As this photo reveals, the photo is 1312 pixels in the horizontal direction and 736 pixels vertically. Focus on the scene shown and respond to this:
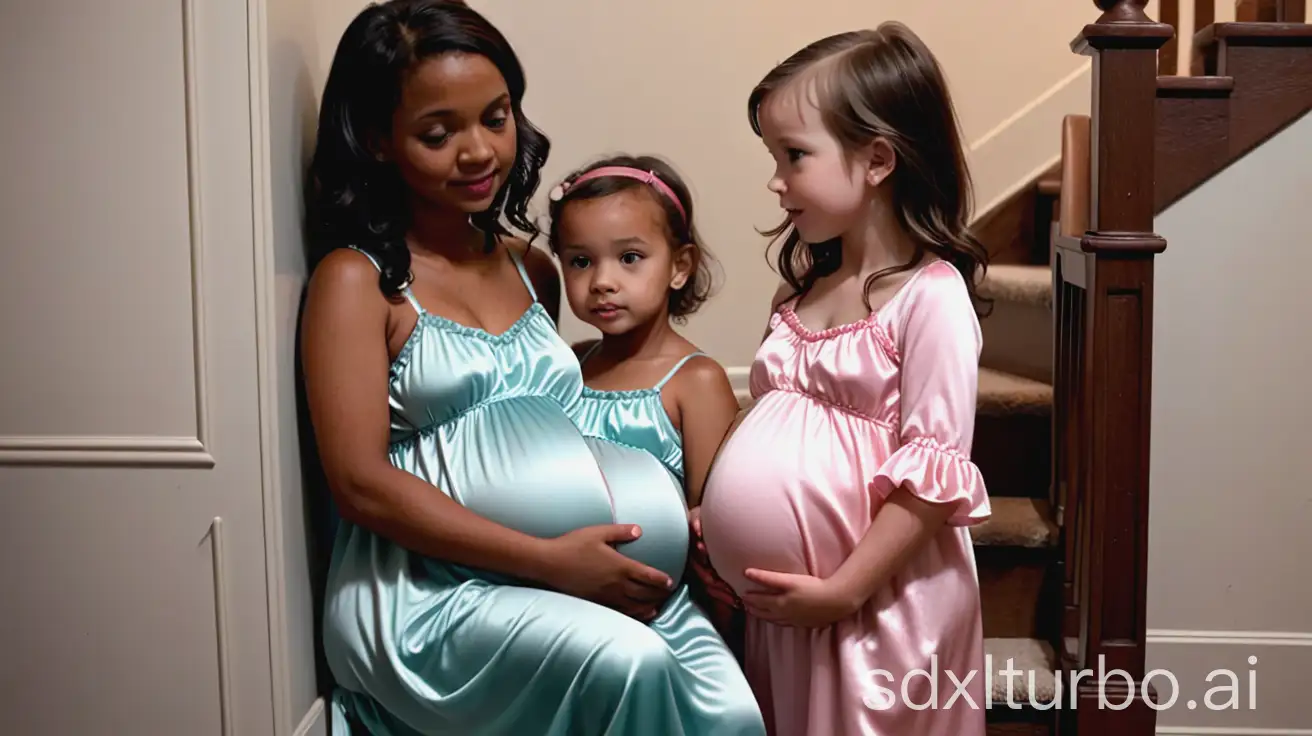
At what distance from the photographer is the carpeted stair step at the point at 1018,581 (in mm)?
2188

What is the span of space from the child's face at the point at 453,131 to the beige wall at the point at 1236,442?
1.15m

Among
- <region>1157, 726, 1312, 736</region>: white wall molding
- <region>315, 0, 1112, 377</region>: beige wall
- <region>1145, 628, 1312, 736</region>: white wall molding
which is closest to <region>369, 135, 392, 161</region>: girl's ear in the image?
<region>315, 0, 1112, 377</region>: beige wall

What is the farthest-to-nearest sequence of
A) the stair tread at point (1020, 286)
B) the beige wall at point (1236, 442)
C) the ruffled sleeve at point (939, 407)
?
the stair tread at point (1020, 286) → the beige wall at point (1236, 442) → the ruffled sleeve at point (939, 407)

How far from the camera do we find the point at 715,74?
9.51 feet

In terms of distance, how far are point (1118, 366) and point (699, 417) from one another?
25.9 inches

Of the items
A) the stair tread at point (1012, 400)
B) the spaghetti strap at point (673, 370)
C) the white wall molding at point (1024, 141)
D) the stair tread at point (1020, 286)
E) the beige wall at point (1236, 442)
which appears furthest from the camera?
the white wall molding at point (1024, 141)

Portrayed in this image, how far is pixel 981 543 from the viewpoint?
2.17 meters

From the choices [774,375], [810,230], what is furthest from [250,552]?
[810,230]

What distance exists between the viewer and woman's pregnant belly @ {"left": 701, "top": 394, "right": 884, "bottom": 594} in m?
1.53

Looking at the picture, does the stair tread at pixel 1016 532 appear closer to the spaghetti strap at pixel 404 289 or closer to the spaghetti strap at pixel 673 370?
the spaghetti strap at pixel 673 370

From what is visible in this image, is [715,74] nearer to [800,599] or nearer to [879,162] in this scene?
[879,162]

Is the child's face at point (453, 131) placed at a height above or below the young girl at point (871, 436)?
above

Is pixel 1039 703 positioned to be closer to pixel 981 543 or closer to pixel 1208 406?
pixel 981 543

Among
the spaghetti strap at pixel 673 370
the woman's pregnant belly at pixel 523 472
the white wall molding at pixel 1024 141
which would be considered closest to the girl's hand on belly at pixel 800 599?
the woman's pregnant belly at pixel 523 472
